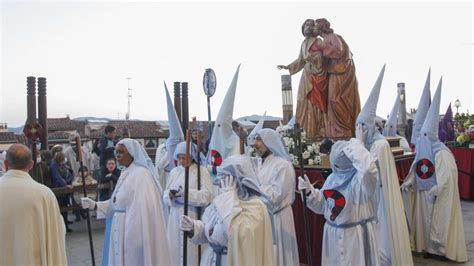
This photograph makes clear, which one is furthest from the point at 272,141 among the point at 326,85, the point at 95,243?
the point at 95,243

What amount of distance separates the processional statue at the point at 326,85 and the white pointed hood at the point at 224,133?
75.9 inches

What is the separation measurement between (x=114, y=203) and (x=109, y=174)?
4.97 m

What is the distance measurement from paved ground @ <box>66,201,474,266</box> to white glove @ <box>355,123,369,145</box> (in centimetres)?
230

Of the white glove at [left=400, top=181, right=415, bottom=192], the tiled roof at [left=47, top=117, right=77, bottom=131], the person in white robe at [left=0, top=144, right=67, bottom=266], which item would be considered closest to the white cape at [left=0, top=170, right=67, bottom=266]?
the person in white robe at [left=0, top=144, right=67, bottom=266]

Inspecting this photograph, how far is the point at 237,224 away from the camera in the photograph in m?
3.48

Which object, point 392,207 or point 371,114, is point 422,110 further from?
point 392,207

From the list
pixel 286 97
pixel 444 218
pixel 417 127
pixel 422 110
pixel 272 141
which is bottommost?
pixel 444 218

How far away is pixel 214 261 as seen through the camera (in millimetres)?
3814

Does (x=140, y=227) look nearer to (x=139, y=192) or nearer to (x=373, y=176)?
(x=139, y=192)

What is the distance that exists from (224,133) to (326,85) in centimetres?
247

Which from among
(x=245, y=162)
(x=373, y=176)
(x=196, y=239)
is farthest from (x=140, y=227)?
(x=373, y=176)

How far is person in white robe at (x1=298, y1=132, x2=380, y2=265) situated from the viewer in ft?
14.8

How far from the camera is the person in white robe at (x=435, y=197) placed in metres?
6.65

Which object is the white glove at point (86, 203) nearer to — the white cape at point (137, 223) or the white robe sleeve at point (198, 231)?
the white cape at point (137, 223)
